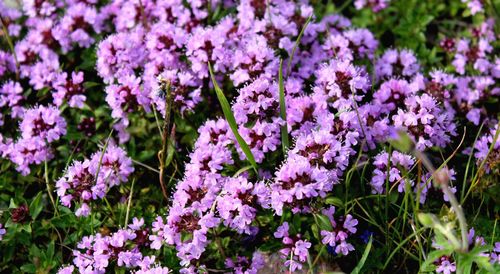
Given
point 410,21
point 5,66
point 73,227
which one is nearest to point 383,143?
point 410,21

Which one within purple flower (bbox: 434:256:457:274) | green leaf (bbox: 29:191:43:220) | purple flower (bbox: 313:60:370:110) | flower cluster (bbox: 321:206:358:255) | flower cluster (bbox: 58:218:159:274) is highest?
green leaf (bbox: 29:191:43:220)

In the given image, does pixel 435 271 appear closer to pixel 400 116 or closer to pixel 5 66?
pixel 400 116

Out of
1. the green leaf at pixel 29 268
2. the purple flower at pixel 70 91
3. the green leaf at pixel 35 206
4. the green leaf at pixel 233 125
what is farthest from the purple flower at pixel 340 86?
the green leaf at pixel 29 268

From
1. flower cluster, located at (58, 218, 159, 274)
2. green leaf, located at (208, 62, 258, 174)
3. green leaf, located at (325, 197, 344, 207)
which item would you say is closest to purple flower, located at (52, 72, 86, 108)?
flower cluster, located at (58, 218, 159, 274)

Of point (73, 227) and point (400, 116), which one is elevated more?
point (73, 227)

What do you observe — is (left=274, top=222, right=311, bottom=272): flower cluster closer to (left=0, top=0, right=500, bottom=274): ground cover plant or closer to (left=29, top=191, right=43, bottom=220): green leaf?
(left=0, top=0, right=500, bottom=274): ground cover plant

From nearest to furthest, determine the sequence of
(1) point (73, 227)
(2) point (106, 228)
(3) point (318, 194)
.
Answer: (3) point (318, 194) < (2) point (106, 228) < (1) point (73, 227)

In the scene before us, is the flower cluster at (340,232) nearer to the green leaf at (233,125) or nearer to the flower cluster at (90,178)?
the green leaf at (233,125)

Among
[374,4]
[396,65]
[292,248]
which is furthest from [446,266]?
[374,4]
